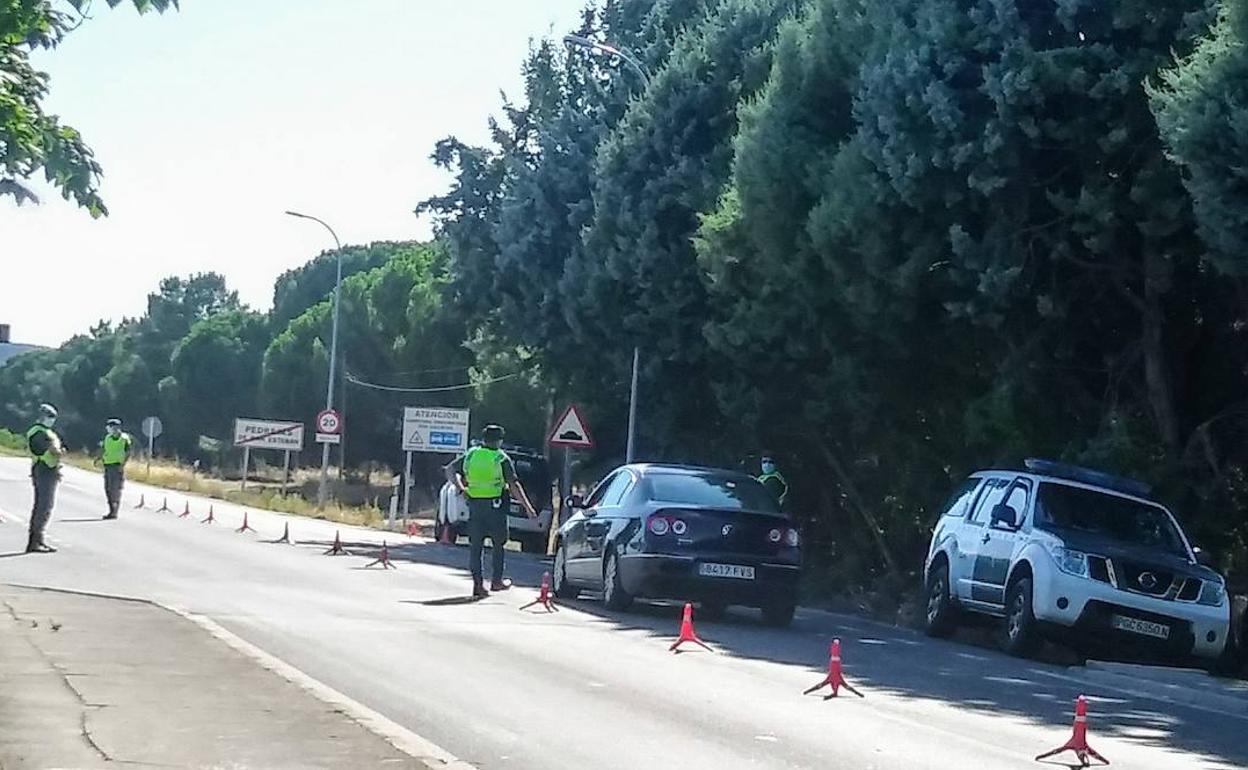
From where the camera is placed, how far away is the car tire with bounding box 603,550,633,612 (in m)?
20.4

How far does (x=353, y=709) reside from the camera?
1111cm

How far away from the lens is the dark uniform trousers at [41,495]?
78.5 feet

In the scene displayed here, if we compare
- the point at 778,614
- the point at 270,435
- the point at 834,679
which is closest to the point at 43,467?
the point at 778,614

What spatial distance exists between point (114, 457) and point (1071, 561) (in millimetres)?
20747

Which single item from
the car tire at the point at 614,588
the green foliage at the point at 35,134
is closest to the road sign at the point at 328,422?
the car tire at the point at 614,588

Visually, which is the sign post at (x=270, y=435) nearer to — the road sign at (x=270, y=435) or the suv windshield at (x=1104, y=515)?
the road sign at (x=270, y=435)

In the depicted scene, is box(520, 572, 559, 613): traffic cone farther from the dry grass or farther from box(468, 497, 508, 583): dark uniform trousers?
the dry grass

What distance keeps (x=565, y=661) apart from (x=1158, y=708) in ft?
14.4

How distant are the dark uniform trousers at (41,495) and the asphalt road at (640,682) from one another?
16.6 inches

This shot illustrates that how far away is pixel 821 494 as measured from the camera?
3469cm

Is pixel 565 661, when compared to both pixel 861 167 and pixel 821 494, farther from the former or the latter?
pixel 821 494

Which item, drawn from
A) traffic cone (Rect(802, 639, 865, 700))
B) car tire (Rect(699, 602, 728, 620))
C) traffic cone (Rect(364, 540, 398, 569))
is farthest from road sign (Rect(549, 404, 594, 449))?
traffic cone (Rect(802, 639, 865, 700))

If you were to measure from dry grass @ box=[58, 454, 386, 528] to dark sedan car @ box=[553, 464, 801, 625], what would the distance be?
1089 inches

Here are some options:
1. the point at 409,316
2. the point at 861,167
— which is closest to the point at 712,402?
the point at 861,167
